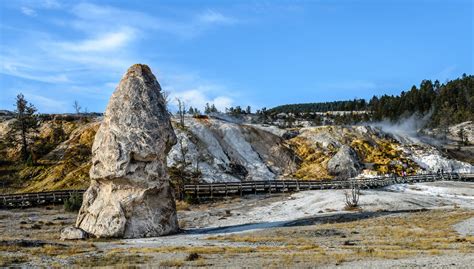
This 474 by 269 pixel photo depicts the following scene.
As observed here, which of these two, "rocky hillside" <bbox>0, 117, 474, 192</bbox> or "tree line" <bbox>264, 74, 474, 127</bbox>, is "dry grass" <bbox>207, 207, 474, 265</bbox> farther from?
"tree line" <bbox>264, 74, 474, 127</bbox>

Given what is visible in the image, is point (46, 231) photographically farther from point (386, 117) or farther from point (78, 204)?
point (386, 117)

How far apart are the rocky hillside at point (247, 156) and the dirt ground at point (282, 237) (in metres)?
19.6

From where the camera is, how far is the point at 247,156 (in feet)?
301

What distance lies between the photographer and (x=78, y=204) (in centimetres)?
5697

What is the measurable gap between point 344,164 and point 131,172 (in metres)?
55.6

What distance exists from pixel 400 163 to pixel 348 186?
2736cm

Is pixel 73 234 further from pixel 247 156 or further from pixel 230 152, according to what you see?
pixel 247 156

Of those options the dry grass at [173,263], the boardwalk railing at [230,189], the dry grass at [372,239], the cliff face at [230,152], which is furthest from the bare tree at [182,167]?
the dry grass at [173,263]

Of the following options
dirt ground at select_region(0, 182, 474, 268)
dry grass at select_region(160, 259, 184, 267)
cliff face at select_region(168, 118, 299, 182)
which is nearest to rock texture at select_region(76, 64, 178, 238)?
dirt ground at select_region(0, 182, 474, 268)

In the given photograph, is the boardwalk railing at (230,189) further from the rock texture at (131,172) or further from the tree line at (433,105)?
the tree line at (433,105)

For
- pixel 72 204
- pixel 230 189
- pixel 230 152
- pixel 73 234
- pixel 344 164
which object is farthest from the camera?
pixel 230 152

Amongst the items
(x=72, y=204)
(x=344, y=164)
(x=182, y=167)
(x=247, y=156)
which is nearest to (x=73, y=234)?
(x=72, y=204)

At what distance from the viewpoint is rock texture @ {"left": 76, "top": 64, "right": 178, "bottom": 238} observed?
36.7 m

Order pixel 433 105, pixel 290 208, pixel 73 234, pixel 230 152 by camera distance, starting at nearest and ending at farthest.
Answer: pixel 73 234
pixel 290 208
pixel 230 152
pixel 433 105
